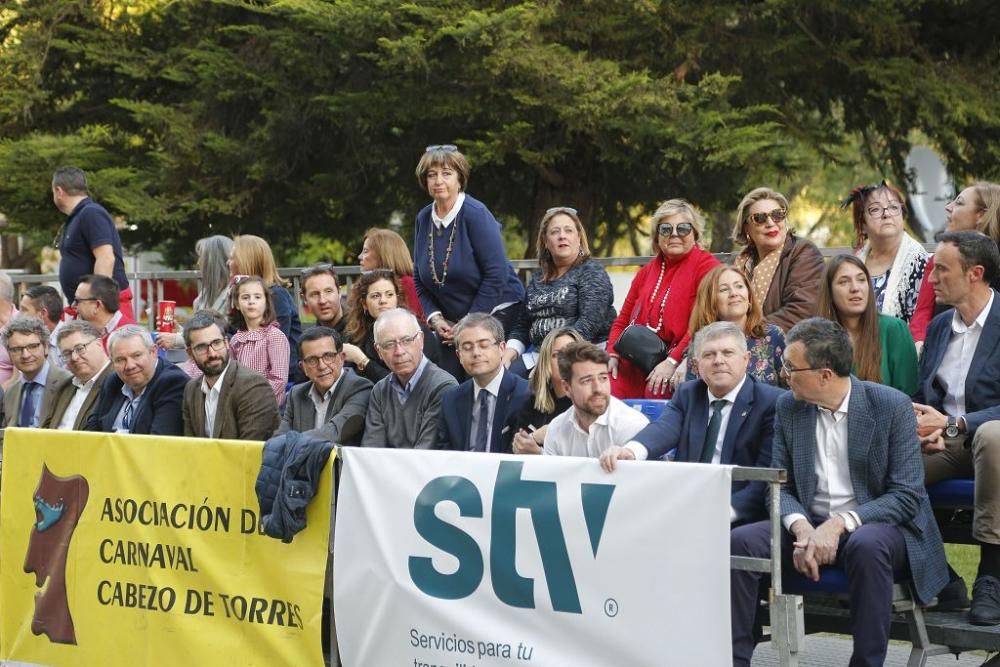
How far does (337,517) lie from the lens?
6160 millimetres

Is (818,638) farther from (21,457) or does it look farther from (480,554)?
(21,457)

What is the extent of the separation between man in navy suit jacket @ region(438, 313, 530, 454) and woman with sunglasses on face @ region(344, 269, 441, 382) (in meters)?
1.43

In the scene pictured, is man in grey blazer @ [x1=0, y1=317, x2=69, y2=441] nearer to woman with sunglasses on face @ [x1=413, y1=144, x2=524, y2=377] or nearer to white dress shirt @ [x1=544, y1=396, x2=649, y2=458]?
woman with sunglasses on face @ [x1=413, y1=144, x2=524, y2=377]

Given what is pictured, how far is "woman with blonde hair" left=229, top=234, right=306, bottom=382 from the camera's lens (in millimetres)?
9195

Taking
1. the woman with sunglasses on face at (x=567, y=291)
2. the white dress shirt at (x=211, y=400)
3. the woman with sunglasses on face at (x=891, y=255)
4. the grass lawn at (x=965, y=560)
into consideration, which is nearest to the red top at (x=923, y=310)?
the woman with sunglasses on face at (x=891, y=255)

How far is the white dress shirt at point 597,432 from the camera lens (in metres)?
6.18

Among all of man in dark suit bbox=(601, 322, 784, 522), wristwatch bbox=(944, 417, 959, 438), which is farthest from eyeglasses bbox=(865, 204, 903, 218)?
man in dark suit bbox=(601, 322, 784, 522)

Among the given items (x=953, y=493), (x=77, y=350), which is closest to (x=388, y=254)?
(x=77, y=350)

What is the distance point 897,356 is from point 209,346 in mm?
3795

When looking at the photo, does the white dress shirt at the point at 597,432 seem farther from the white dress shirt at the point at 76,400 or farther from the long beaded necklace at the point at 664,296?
the white dress shirt at the point at 76,400

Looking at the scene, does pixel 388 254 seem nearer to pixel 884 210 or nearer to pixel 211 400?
pixel 211 400

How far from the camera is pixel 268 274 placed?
9.46 meters

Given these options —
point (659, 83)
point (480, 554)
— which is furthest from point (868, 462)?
point (659, 83)

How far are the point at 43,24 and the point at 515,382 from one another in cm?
1179
